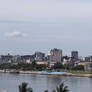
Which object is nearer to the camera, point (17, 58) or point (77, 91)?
point (77, 91)

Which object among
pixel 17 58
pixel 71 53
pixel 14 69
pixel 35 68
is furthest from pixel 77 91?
pixel 17 58

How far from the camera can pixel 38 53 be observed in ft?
361

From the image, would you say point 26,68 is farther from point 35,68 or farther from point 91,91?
point 91,91

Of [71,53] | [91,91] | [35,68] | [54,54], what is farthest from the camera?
[71,53]

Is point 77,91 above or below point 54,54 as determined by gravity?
below

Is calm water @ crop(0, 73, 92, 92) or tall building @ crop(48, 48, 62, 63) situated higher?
tall building @ crop(48, 48, 62, 63)

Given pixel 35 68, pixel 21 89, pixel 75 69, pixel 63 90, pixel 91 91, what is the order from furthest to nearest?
pixel 35 68
pixel 75 69
pixel 91 91
pixel 21 89
pixel 63 90

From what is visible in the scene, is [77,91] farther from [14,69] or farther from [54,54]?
[54,54]

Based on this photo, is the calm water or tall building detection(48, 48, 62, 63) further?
tall building detection(48, 48, 62, 63)

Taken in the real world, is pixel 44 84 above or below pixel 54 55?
below

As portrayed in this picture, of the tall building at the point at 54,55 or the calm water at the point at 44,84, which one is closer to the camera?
the calm water at the point at 44,84

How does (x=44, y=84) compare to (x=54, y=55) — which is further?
(x=54, y=55)

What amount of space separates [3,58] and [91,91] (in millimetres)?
92191

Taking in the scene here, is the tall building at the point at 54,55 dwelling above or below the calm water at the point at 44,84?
above
